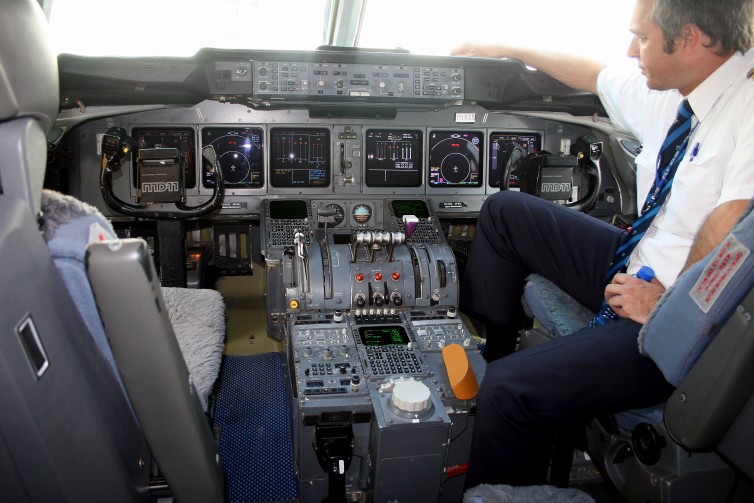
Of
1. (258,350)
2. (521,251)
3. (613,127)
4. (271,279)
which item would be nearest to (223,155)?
(271,279)

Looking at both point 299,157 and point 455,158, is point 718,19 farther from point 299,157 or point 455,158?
point 299,157

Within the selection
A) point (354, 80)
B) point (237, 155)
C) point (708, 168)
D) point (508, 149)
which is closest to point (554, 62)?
point (508, 149)

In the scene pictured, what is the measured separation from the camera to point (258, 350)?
2.80 m

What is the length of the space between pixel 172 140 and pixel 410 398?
1.81 metres

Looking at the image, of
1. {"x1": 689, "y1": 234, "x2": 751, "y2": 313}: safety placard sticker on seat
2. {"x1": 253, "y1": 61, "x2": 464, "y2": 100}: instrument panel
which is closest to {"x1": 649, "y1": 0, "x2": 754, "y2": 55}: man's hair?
{"x1": 689, "y1": 234, "x2": 751, "y2": 313}: safety placard sticker on seat

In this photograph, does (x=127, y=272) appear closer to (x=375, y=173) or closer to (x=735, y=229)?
(x=735, y=229)

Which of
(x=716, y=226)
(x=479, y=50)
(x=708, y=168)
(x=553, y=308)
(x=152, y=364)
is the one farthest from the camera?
(x=479, y=50)

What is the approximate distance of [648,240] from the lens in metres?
1.66

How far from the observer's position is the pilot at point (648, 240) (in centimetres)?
142

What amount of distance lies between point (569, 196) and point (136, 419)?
240 centimetres

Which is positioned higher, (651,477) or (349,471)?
(651,477)

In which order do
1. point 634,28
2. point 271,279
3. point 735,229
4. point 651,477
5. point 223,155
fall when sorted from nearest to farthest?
point 735,229, point 651,477, point 634,28, point 271,279, point 223,155

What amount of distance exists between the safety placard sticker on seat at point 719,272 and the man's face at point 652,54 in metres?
0.75


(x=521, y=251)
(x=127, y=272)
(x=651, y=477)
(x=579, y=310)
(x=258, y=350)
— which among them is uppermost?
(x=127, y=272)
